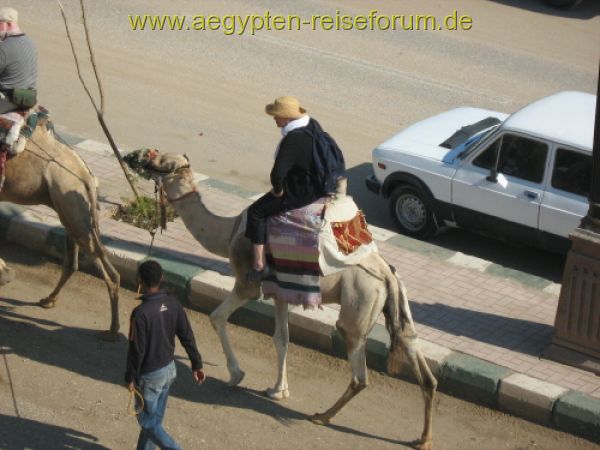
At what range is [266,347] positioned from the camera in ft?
33.1

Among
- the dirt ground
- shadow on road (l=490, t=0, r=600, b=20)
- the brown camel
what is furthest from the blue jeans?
shadow on road (l=490, t=0, r=600, b=20)

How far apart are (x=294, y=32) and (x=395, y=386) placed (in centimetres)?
1085

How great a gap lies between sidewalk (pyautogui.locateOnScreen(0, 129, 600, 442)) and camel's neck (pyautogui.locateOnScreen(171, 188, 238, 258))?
1054 millimetres

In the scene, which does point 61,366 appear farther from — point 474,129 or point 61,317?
point 474,129

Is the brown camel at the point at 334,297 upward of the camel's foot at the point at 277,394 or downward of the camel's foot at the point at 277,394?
upward

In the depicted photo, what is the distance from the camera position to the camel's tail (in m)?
8.57

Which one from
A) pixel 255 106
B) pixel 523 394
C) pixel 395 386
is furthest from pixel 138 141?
pixel 523 394

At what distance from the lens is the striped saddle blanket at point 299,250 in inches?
341

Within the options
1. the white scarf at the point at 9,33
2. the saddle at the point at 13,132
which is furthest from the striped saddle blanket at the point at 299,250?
the white scarf at the point at 9,33

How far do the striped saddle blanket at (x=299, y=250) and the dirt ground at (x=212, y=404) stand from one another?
1.05 meters

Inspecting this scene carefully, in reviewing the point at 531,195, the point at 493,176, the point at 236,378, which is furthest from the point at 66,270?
the point at 531,195

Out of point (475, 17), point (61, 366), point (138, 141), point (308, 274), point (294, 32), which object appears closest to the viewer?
point (308, 274)

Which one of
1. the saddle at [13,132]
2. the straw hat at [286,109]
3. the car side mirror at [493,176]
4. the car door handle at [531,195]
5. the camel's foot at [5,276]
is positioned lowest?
the camel's foot at [5,276]

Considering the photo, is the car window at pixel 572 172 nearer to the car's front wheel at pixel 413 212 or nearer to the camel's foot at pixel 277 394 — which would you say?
the car's front wheel at pixel 413 212
